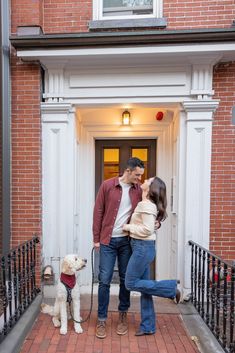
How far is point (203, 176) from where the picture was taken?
3.81 meters

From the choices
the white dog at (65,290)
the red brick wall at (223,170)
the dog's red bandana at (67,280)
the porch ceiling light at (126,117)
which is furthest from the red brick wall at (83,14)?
the dog's red bandana at (67,280)

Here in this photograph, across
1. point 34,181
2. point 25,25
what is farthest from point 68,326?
point 25,25

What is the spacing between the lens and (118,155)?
4.75 meters

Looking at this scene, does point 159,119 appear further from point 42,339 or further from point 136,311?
point 42,339

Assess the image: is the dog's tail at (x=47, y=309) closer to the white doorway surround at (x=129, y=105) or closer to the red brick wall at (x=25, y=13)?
the white doorway surround at (x=129, y=105)

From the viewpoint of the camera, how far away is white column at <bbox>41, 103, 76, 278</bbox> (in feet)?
12.8

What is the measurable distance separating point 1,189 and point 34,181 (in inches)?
16.6

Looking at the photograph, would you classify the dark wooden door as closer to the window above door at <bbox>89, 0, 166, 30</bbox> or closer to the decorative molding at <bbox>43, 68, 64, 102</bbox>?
the decorative molding at <bbox>43, 68, 64, 102</bbox>

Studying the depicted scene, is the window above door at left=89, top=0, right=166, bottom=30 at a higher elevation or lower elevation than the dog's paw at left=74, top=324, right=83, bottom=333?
higher

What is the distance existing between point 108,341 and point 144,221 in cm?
133

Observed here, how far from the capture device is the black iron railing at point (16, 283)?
2.84 metres

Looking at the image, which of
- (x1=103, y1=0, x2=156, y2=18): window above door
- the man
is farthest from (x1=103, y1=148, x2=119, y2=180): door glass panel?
(x1=103, y1=0, x2=156, y2=18): window above door

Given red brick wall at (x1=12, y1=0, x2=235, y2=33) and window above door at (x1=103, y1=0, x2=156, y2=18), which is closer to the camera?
red brick wall at (x1=12, y1=0, x2=235, y2=33)

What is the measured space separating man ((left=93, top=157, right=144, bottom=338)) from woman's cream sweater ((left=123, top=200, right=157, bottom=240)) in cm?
20
